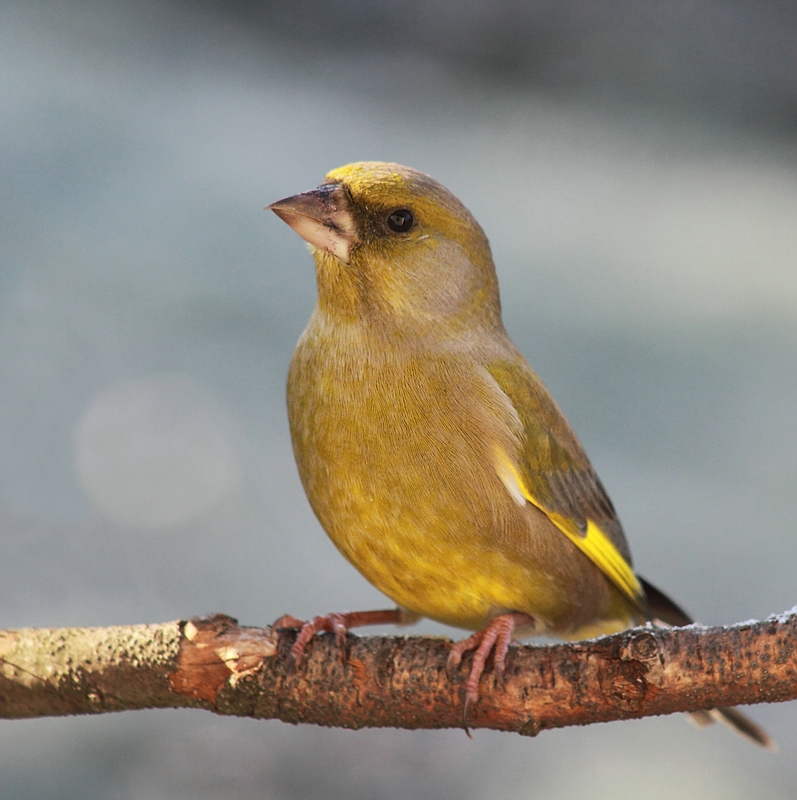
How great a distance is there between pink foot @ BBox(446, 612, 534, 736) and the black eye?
0.79m

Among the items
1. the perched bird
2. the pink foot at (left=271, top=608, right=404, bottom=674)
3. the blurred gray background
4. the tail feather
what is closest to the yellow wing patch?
the perched bird

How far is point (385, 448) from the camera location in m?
1.81

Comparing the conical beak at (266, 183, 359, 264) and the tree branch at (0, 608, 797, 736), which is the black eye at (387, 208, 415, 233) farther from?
the tree branch at (0, 608, 797, 736)

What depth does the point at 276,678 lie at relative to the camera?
1781 millimetres

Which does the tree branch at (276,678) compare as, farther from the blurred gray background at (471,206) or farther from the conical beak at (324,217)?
the blurred gray background at (471,206)

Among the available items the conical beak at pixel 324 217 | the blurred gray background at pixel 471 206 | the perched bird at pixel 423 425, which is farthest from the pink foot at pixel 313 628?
the blurred gray background at pixel 471 206

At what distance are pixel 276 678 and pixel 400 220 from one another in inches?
36.1

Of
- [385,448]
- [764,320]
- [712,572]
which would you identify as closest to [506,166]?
[764,320]

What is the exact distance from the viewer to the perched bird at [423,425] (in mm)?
1804

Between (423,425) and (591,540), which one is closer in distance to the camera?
(423,425)

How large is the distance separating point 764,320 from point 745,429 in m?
0.52

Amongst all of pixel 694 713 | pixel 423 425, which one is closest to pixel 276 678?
pixel 423 425

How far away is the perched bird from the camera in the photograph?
180 centimetres

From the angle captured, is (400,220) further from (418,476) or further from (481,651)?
(481,651)
